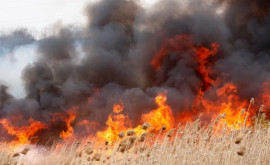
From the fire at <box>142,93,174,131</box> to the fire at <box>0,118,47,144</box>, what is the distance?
45.3ft

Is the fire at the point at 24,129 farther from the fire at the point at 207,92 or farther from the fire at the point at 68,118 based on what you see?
the fire at the point at 207,92

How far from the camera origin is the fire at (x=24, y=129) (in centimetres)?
3202

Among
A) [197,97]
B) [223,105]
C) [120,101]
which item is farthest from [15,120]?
[223,105]

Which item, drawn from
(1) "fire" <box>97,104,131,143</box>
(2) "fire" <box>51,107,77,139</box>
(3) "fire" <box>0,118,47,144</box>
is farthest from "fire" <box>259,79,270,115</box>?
(3) "fire" <box>0,118,47,144</box>

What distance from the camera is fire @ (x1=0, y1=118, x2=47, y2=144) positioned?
105 ft

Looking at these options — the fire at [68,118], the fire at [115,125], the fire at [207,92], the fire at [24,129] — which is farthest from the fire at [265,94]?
the fire at [24,129]

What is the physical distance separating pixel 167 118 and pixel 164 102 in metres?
2.25

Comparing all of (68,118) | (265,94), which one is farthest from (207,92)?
(68,118)

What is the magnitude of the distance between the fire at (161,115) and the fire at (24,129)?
13.8 meters

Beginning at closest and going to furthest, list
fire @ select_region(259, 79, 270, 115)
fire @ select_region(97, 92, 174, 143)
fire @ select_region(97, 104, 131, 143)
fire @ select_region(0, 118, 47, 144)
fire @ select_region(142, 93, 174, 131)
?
fire @ select_region(259, 79, 270, 115) → fire @ select_region(142, 93, 174, 131) → fire @ select_region(97, 92, 174, 143) → fire @ select_region(97, 104, 131, 143) → fire @ select_region(0, 118, 47, 144)

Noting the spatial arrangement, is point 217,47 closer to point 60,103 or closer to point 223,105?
point 223,105

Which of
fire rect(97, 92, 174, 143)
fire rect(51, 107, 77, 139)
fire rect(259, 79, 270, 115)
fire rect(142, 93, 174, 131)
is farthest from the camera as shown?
fire rect(51, 107, 77, 139)

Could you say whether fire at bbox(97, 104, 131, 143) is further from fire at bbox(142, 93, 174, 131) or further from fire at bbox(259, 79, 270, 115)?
fire at bbox(259, 79, 270, 115)

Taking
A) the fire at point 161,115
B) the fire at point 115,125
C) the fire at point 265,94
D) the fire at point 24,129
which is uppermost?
the fire at point 265,94
